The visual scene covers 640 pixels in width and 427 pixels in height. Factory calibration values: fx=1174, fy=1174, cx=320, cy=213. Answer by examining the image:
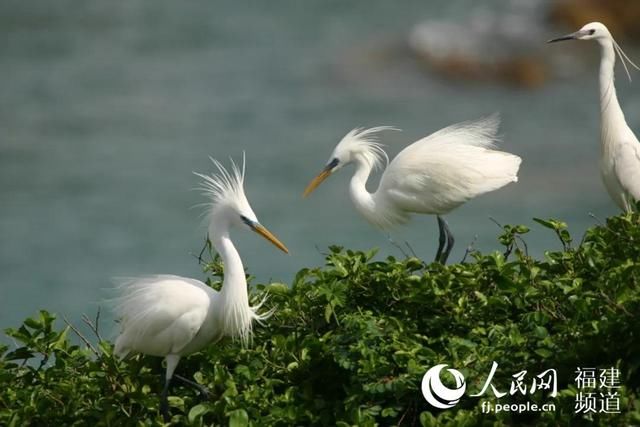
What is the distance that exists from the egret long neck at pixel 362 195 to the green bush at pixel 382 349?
122 centimetres

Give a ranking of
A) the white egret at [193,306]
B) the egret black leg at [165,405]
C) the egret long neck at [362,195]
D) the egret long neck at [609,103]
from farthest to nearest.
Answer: the egret long neck at [362,195]
the egret long neck at [609,103]
the white egret at [193,306]
the egret black leg at [165,405]

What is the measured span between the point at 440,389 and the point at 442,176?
1795 millimetres

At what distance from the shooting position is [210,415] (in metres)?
4.14

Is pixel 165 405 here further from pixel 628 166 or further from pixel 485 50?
pixel 485 50

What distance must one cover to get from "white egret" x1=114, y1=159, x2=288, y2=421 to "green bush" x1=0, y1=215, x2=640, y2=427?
9 cm

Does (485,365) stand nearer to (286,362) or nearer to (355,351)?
(355,351)

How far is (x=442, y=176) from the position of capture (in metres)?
5.44

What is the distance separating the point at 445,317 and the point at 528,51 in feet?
24.9

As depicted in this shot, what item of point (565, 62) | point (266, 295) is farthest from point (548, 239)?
point (266, 295)

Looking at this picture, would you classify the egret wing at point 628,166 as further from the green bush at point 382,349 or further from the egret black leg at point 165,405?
the egret black leg at point 165,405

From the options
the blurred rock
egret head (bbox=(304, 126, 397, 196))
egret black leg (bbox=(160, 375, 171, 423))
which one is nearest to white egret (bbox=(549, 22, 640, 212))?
egret head (bbox=(304, 126, 397, 196))

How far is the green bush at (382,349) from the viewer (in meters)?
3.81

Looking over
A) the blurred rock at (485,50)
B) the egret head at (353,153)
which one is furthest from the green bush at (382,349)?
the blurred rock at (485,50)

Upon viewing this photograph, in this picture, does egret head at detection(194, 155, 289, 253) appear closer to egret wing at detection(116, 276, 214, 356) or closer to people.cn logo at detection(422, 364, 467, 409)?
egret wing at detection(116, 276, 214, 356)
